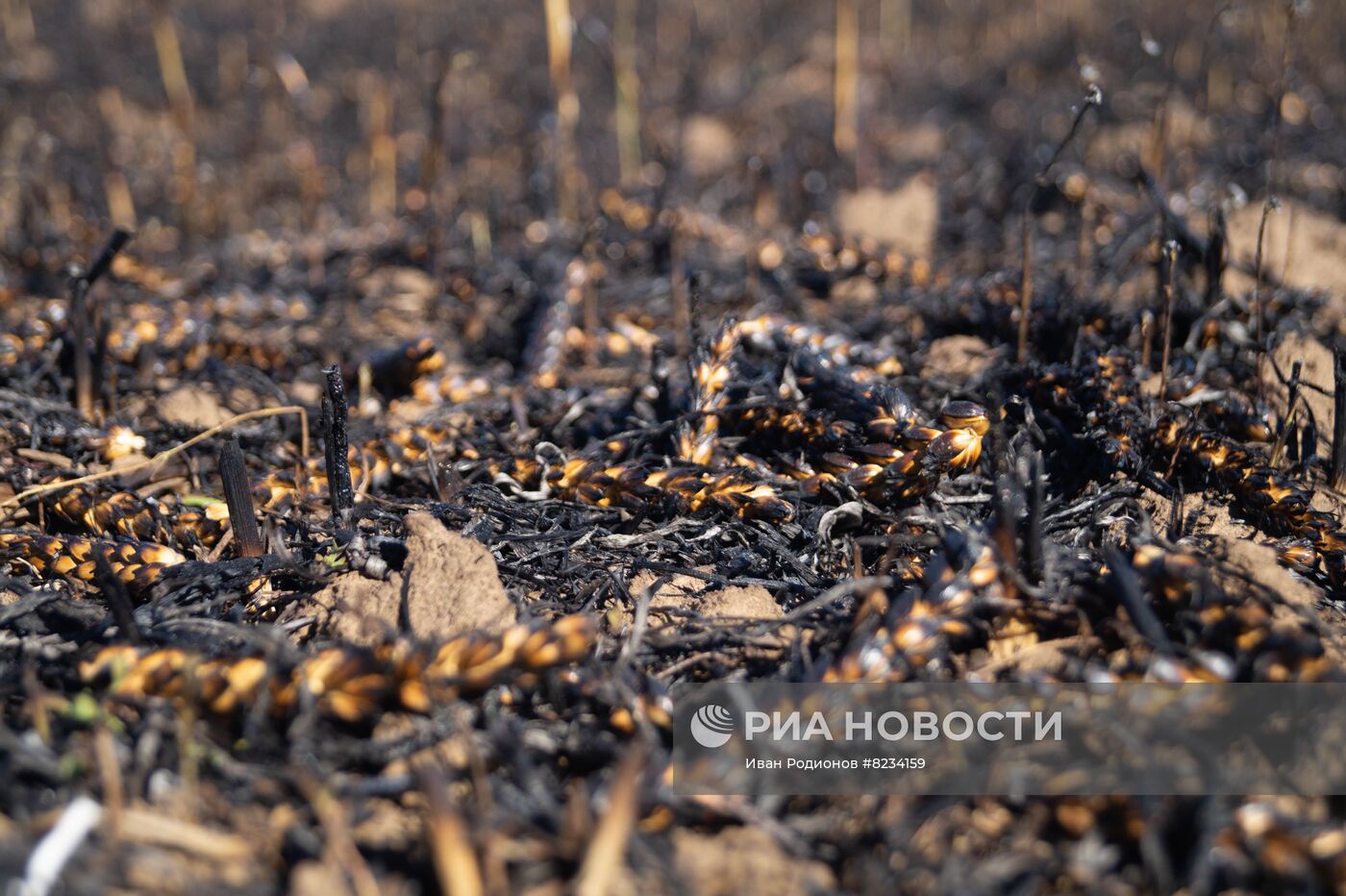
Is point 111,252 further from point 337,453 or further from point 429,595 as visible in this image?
point 429,595

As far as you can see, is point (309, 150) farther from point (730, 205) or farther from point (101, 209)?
point (730, 205)

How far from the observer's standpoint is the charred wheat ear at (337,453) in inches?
74.3

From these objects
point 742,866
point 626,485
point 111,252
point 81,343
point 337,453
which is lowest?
point 742,866

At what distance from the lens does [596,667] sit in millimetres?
1542

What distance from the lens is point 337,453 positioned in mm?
1911

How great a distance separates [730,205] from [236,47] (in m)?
3.49

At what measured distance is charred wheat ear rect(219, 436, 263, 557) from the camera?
1.83 metres

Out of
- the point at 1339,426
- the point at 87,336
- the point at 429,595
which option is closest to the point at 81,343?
the point at 87,336

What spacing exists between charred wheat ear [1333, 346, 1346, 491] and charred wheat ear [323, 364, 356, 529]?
2037 mm

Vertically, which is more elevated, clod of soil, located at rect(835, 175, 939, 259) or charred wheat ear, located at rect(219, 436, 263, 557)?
clod of soil, located at rect(835, 175, 939, 259)

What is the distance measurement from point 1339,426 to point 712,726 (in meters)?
1.54

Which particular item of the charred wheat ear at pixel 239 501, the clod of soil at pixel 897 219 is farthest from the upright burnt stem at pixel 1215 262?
the charred wheat ear at pixel 239 501

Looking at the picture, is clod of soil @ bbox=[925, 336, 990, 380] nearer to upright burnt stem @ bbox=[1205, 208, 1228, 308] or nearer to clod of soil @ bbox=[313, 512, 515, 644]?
upright burnt stem @ bbox=[1205, 208, 1228, 308]

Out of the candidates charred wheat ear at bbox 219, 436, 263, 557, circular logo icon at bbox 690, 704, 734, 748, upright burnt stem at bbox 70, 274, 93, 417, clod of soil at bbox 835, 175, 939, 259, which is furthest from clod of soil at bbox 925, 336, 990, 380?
upright burnt stem at bbox 70, 274, 93, 417
